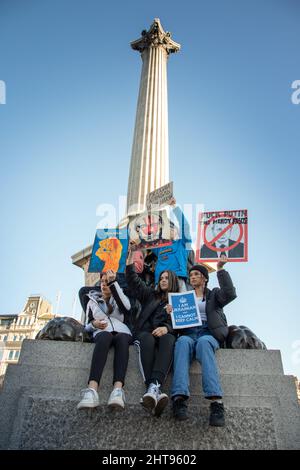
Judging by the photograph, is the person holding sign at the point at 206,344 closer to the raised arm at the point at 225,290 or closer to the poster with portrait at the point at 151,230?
the raised arm at the point at 225,290

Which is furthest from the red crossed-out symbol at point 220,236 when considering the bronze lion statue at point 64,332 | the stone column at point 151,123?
the stone column at point 151,123

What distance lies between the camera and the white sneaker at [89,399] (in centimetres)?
409

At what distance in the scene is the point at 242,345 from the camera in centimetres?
524

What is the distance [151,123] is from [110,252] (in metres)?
11.3

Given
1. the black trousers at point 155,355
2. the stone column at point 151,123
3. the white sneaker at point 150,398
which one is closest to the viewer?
the white sneaker at point 150,398

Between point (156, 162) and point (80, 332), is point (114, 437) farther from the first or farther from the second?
point (156, 162)

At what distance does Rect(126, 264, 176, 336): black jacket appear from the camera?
5352mm

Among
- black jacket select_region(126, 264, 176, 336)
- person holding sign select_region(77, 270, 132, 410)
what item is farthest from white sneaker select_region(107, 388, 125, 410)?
black jacket select_region(126, 264, 176, 336)

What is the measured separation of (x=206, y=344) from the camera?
15.3 ft

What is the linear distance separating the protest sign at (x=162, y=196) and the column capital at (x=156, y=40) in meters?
15.2

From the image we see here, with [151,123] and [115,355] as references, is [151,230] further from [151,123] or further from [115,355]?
[151,123]

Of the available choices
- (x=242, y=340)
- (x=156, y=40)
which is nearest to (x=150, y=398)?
(x=242, y=340)

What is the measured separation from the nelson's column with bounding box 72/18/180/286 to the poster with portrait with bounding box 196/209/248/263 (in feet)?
18.5
